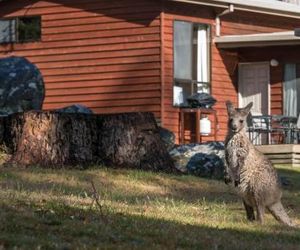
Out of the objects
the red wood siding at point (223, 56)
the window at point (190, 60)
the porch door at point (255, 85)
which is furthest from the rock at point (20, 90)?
the porch door at point (255, 85)

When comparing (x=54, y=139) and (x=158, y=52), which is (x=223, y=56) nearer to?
(x=158, y=52)

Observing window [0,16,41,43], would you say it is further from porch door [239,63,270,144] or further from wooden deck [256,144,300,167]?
wooden deck [256,144,300,167]

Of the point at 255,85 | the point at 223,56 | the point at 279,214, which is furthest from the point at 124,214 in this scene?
the point at 255,85

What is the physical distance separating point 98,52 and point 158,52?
80.0 inches

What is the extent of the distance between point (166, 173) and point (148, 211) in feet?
→ 18.5

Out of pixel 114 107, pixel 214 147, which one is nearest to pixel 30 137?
pixel 214 147

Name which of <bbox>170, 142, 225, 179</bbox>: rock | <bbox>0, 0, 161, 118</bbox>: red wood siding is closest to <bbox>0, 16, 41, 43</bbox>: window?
<bbox>0, 0, 161, 118</bbox>: red wood siding

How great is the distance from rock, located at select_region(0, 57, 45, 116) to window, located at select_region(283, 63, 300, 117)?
30.3ft

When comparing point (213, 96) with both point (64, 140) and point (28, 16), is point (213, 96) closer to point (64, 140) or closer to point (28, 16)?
point (28, 16)

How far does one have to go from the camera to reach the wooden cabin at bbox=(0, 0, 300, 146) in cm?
2394

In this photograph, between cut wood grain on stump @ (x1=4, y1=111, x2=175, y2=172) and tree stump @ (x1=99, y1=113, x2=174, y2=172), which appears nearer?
cut wood grain on stump @ (x1=4, y1=111, x2=175, y2=172)

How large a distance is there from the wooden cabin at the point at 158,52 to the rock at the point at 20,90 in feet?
17.2

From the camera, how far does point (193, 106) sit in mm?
24047

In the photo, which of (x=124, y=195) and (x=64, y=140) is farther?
(x=64, y=140)
